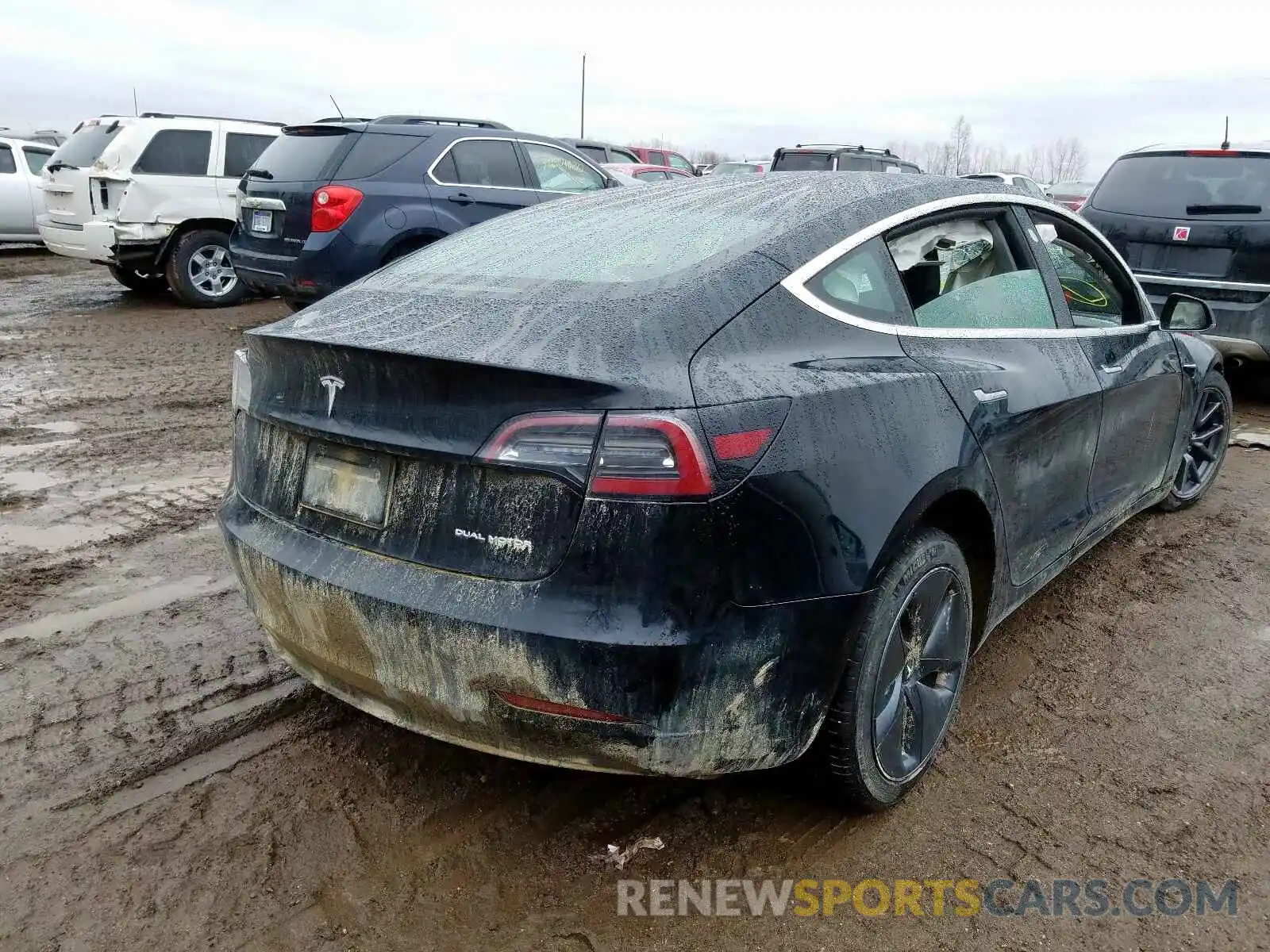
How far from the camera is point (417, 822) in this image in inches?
102

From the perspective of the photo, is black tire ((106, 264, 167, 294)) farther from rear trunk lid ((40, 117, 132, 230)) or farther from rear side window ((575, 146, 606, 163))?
rear side window ((575, 146, 606, 163))

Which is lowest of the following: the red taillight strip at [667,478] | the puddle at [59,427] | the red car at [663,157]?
the puddle at [59,427]

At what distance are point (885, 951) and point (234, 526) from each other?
6.18ft

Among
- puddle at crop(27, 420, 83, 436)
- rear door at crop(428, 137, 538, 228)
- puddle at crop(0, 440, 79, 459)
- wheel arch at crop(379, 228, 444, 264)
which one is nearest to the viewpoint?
puddle at crop(0, 440, 79, 459)

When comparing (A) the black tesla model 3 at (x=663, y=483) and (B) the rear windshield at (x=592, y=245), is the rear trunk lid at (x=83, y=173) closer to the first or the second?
(B) the rear windshield at (x=592, y=245)

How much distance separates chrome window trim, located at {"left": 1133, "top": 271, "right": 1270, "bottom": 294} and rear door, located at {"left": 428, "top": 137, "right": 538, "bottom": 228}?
190 inches

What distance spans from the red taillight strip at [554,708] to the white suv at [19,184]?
15.8 meters

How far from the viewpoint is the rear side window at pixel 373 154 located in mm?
8125

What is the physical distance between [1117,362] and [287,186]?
6796 mm

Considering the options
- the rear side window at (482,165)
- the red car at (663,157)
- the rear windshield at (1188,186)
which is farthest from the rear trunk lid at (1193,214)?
the red car at (663,157)

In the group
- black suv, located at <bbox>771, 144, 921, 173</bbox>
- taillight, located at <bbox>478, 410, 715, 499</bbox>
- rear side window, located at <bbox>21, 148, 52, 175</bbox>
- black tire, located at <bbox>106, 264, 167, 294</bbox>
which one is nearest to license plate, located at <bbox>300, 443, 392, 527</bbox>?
taillight, located at <bbox>478, 410, 715, 499</bbox>

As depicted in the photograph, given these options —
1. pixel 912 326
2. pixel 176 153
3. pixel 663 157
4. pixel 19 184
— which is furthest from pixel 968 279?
pixel 663 157

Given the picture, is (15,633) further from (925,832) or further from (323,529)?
(925,832)

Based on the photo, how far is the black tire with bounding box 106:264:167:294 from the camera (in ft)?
39.0
